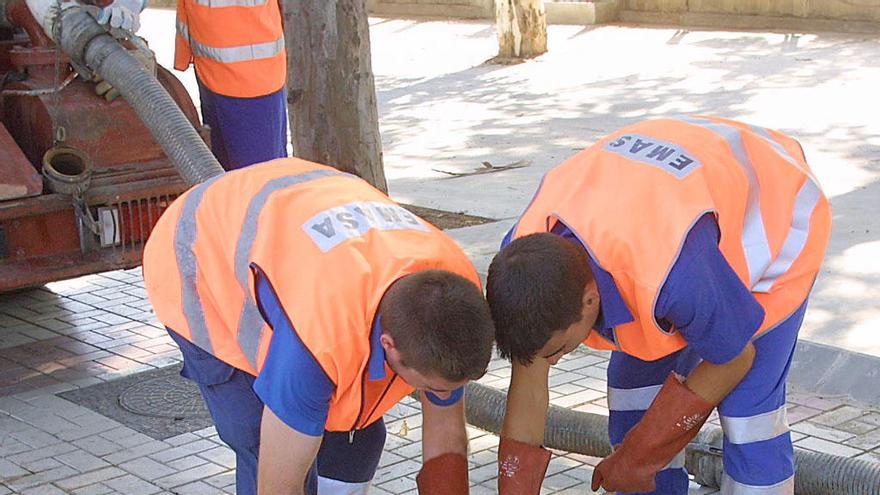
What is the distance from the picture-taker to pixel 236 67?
18.3ft

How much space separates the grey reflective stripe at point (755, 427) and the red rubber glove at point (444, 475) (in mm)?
666

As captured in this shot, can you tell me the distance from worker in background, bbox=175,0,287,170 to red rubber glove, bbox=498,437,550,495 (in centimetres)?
305

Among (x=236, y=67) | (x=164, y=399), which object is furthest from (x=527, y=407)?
(x=236, y=67)

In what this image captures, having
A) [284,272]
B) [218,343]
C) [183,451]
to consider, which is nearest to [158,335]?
[183,451]

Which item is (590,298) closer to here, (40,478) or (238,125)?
(40,478)

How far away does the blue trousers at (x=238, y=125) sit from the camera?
18.6 ft

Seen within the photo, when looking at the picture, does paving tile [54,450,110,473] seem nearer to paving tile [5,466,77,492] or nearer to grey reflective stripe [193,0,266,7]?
paving tile [5,466,77,492]

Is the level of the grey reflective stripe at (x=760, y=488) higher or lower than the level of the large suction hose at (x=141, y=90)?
lower

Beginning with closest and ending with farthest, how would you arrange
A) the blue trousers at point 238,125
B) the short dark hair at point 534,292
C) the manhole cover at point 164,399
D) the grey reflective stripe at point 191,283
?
the short dark hair at point 534,292
the grey reflective stripe at point 191,283
the manhole cover at point 164,399
the blue trousers at point 238,125

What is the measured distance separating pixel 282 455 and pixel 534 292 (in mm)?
594

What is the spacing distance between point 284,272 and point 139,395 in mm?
2546

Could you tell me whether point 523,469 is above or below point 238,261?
below

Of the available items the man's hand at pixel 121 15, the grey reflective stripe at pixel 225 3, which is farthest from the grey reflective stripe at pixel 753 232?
the grey reflective stripe at pixel 225 3

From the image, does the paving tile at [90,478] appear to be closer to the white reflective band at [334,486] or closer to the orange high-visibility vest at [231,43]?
the white reflective band at [334,486]
